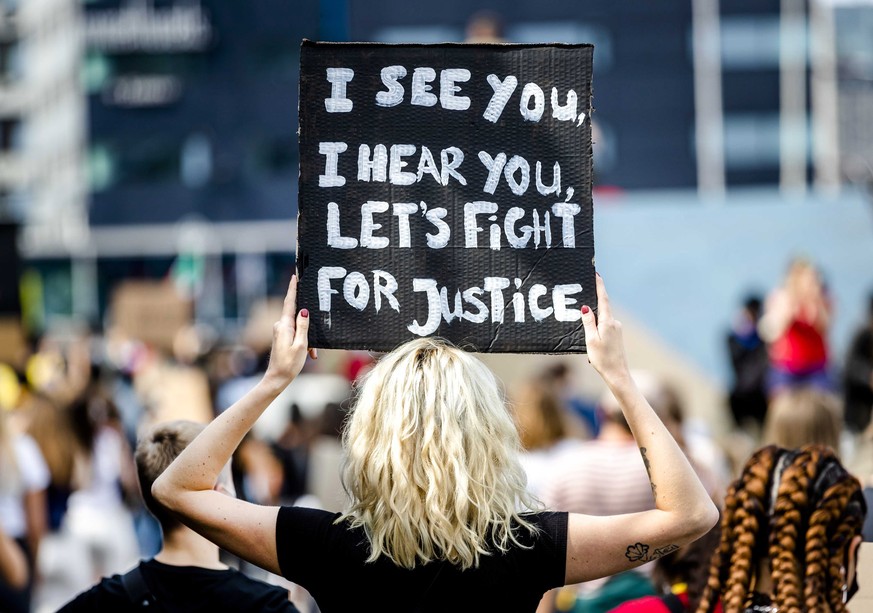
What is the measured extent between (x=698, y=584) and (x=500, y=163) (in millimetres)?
1242

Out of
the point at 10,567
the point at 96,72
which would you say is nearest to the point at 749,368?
the point at 10,567

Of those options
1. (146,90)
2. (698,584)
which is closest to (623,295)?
(698,584)

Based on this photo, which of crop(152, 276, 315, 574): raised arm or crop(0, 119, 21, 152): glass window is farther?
crop(0, 119, 21, 152): glass window

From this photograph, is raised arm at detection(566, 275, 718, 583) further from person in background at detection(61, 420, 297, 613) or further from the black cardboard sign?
person in background at detection(61, 420, 297, 613)

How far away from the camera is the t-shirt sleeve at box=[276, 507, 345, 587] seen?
2.88 meters

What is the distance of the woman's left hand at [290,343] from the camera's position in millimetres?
3080

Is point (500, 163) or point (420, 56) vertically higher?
point (420, 56)

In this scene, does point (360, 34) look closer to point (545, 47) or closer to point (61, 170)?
point (61, 170)

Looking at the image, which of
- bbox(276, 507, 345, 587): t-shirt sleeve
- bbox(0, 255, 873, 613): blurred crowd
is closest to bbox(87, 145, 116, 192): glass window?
bbox(0, 255, 873, 613): blurred crowd

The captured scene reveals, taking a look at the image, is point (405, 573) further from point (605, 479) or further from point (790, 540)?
point (605, 479)

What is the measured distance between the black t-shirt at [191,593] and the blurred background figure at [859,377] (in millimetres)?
8671

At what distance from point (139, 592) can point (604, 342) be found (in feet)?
4.54

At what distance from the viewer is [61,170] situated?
59.4 meters

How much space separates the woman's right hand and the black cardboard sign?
0.09 m
